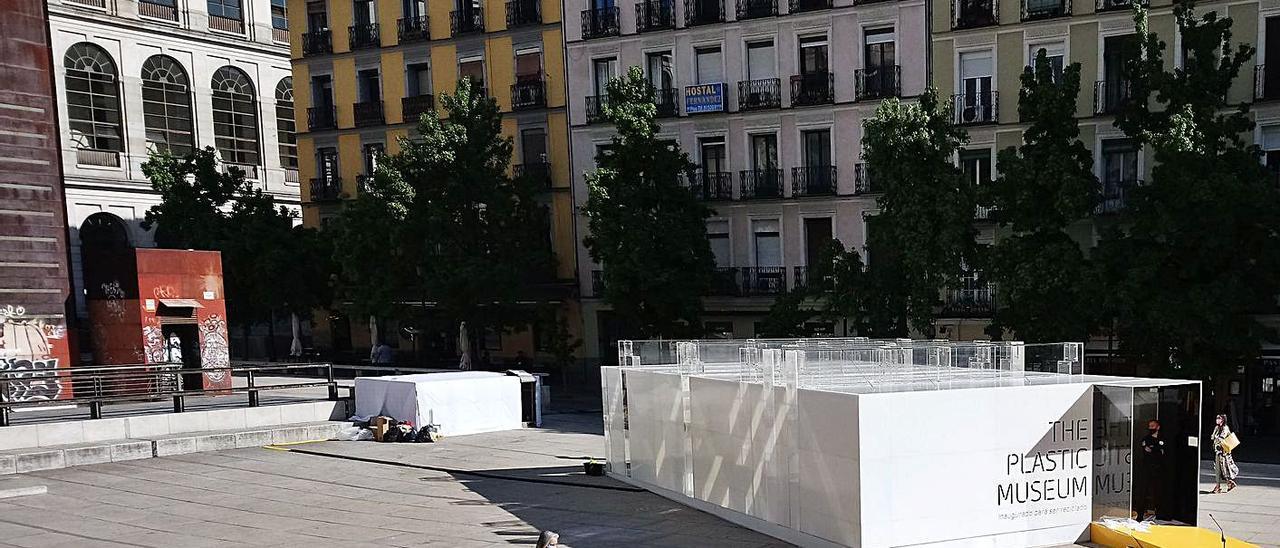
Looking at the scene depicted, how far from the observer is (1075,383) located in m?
14.0

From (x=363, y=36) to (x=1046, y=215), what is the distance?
29.3 m

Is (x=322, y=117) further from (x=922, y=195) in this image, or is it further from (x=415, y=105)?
(x=922, y=195)

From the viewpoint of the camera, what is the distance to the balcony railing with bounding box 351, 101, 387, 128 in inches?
1647

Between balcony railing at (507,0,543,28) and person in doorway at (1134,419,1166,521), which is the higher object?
balcony railing at (507,0,543,28)

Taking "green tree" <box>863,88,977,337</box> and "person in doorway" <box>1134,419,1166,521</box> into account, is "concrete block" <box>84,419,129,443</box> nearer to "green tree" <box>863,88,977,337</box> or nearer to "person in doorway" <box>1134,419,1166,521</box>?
"green tree" <box>863,88,977,337</box>

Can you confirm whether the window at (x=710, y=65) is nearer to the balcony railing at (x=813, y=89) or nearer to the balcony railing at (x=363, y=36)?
the balcony railing at (x=813, y=89)

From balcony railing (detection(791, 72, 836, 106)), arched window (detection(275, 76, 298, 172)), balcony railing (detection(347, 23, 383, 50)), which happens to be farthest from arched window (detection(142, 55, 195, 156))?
balcony railing (detection(791, 72, 836, 106))

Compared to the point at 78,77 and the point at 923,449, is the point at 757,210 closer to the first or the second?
the point at 923,449

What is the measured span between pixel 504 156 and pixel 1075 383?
950 inches

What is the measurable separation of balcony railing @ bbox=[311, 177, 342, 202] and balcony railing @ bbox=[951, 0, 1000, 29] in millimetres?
26644

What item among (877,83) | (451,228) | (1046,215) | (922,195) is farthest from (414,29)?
(1046,215)

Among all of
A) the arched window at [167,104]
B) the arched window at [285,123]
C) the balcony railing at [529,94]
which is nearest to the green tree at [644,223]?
the balcony railing at [529,94]

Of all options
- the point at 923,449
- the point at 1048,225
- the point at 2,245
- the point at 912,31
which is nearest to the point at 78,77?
the point at 2,245

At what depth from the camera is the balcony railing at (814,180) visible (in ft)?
111
